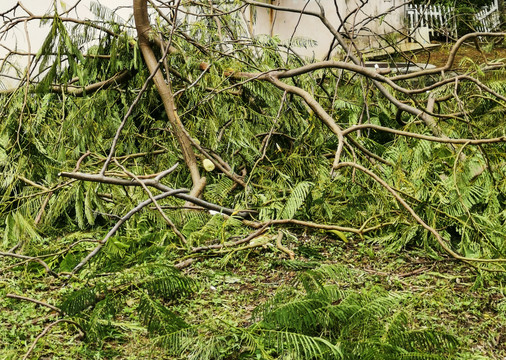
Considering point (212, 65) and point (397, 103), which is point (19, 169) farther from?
point (397, 103)

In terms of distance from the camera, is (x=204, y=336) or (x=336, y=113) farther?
(x=336, y=113)

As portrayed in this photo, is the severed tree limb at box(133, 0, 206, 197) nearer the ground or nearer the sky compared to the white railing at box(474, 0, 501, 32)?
nearer the ground

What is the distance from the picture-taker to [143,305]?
229cm

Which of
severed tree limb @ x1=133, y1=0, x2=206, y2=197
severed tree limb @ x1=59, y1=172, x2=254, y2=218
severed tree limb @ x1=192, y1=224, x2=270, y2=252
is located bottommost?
severed tree limb @ x1=192, y1=224, x2=270, y2=252

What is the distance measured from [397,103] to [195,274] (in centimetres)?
149

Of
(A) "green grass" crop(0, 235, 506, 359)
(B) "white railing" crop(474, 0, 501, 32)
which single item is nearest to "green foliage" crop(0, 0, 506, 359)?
(A) "green grass" crop(0, 235, 506, 359)

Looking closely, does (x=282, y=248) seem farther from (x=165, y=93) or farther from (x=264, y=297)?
(x=165, y=93)

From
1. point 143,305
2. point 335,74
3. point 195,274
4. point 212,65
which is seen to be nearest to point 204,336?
point 143,305

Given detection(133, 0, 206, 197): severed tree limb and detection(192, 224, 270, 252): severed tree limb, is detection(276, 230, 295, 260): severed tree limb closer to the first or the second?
detection(192, 224, 270, 252): severed tree limb

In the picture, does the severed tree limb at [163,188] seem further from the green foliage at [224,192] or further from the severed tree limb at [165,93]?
the severed tree limb at [165,93]

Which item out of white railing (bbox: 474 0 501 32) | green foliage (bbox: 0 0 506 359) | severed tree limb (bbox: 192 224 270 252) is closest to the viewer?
green foliage (bbox: 0 0 506 359)

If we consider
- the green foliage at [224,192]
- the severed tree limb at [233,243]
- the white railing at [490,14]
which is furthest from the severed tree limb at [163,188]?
the white railing at [490,14]

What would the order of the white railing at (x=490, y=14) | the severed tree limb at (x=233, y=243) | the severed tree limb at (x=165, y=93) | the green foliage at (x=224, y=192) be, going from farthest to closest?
the white railing at (x=490, y=14)
the severed tree limb at (x=165, y=93)
the severed tree limb at (x=233, y=243)
the green foliage at (x=224, y=192)

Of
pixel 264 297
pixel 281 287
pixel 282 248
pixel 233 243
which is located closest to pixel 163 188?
pixel 233 243
